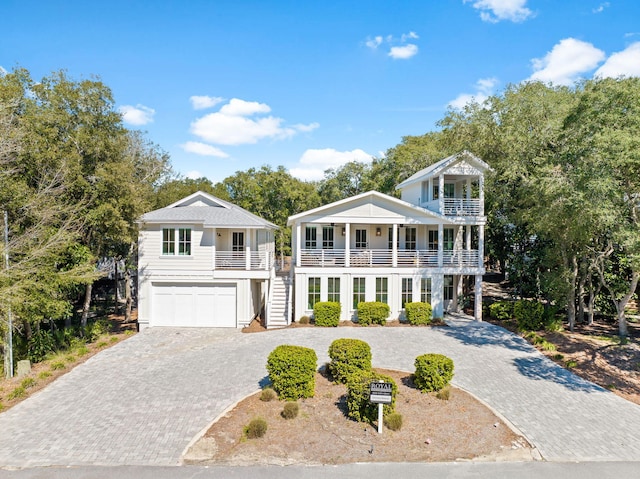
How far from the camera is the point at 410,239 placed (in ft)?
75.4

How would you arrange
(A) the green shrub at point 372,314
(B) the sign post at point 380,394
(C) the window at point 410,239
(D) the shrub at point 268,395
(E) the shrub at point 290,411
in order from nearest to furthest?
(B) the sign post at point 380,394, (E) the shrub at point 290,411, (D) the shrub at point 268,395, (A) the green shrub at point 372,314, (C) the window at point 410,239

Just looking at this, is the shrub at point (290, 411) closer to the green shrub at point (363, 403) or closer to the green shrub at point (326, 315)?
the green shrub at point (363, 403)

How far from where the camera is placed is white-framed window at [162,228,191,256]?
19.5m

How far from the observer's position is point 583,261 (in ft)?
62.5

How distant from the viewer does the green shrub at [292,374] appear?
10531 mm

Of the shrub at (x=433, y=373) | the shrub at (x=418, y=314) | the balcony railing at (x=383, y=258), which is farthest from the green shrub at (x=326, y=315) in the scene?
the shrub at (x=433, y=373)

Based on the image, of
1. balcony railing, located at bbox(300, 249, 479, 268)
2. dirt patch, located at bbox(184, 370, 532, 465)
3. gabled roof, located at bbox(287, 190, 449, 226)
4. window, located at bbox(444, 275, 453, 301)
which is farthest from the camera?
window, located at bbox(444, 275, 453, 301)

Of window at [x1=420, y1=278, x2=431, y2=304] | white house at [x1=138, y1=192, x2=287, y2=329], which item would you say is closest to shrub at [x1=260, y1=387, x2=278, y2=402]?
white house at [x1=138, y1=192, x2=287, y2=329]

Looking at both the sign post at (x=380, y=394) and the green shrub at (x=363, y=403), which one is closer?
the sign post at (x=380, y=394)

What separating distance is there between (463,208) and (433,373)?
13169mm

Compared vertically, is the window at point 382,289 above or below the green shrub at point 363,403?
above

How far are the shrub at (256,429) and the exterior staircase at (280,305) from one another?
10.5m

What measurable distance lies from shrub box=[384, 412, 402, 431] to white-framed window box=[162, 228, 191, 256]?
45.4ft

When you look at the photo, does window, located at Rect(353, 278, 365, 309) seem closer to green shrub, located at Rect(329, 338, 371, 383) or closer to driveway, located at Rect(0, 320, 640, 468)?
driveway, located at Rect(0, 320, 640, 468)
